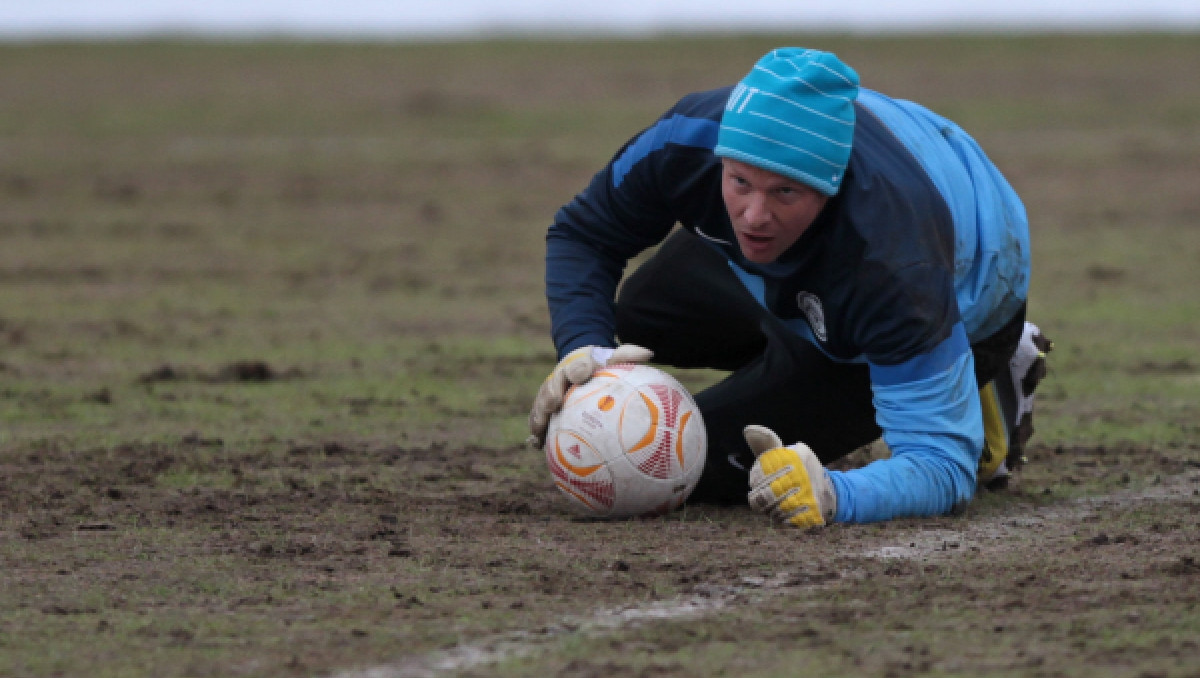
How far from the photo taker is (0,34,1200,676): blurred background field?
4.42 metres

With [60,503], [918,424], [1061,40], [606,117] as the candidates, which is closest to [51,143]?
[606,117]

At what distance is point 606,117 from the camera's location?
23500 millimetres

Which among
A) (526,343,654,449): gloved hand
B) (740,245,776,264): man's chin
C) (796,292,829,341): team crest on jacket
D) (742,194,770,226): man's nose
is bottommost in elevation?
(526,343,654,449): gloved hand

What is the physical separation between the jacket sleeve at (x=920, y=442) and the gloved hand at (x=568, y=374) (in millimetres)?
819

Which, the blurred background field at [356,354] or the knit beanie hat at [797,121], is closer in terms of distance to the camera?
the blurred background field at [356,354]

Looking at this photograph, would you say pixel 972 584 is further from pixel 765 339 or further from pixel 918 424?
pixel 765 339

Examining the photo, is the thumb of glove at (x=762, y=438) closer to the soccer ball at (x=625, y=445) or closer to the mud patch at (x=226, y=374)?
the soccer ball at (x=625, y=445)

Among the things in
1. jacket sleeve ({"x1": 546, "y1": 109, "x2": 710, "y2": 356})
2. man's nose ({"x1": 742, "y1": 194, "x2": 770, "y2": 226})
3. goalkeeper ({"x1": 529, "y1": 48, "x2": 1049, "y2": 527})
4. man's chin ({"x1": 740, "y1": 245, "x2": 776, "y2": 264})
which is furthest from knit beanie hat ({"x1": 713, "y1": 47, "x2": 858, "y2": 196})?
jacket sleeve ({"x1": 546, "y1": 109, "x2": 710, "y2": 356})

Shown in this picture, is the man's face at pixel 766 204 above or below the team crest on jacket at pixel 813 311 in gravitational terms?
above

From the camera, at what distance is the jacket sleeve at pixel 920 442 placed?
5113 mm

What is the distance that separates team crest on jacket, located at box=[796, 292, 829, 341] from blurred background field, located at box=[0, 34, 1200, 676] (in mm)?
678

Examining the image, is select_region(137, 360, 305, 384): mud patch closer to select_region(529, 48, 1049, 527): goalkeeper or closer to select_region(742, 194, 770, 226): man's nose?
select_region(529, 48, 1049, 527): goalkeeper

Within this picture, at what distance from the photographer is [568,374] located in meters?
5.46

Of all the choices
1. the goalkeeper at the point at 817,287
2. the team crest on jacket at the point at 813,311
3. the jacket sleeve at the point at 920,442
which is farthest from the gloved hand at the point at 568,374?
the jacket sleeve at the point at 920,442
